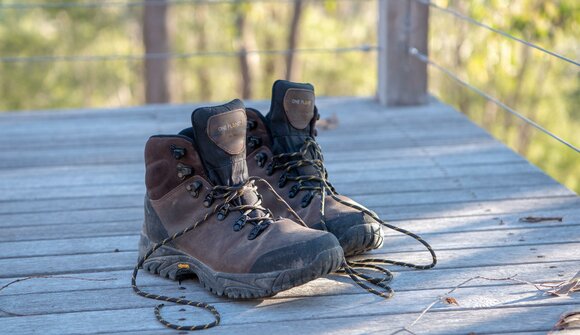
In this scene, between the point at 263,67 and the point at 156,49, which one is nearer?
the point at 156,49

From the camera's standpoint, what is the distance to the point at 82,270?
6.55ft

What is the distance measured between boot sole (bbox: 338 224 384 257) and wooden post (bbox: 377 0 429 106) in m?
1.82

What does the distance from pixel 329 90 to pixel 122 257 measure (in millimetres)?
17006

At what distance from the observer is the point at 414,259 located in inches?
79.3

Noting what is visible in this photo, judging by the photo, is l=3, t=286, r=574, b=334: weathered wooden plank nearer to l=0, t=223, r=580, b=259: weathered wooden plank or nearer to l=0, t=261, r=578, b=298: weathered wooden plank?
l=0, t=261, r=578, b=298: weathered wooden plank

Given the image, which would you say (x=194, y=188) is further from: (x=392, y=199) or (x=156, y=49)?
(x=156, y=49)

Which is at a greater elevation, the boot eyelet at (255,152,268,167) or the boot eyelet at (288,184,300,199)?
the boot eyelet at (255,152,268,167)

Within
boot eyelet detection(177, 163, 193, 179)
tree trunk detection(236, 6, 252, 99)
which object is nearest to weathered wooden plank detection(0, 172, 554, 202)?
boot eyelet detection(177, 163, 193, 179)

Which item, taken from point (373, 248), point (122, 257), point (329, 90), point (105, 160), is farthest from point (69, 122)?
point (329, 90)

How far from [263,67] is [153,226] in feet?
49.0

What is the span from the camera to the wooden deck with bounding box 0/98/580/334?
5.51ft

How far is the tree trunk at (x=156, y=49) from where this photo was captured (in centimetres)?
901

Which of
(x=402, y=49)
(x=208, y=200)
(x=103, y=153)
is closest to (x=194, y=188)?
(x=208, y=200)

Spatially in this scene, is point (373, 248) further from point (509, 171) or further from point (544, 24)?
point (544, 24)
